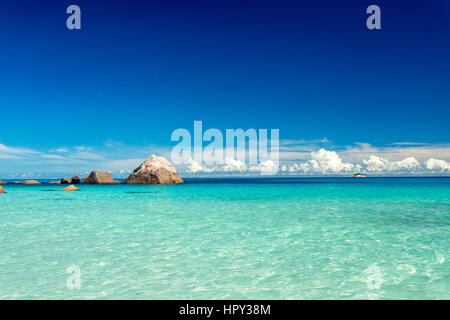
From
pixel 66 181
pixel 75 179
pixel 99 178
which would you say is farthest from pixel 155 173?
pixel 66 181

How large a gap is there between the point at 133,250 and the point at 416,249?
8.39 m

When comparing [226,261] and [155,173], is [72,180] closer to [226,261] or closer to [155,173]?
[155,173]

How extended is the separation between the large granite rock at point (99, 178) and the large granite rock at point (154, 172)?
1047 centimetres

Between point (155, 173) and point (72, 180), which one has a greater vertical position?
point (155, 173)

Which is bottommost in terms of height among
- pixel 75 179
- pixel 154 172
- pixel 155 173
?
pixel 75 179

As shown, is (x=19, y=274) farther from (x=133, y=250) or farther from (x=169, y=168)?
(x=169, y=168)

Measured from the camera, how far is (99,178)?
81938mm

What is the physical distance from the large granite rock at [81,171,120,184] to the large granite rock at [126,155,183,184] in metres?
10.5

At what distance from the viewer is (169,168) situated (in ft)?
246

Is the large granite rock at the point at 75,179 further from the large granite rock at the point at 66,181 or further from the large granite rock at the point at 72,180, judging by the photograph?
the large granite rock at the point at 66,181

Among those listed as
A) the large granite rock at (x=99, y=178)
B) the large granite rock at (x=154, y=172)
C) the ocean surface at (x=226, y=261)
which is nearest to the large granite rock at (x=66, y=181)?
the large granite rock at (x=99, y=178)

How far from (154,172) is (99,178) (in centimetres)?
2014
